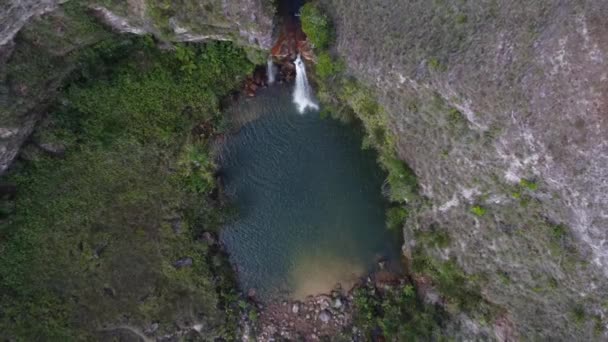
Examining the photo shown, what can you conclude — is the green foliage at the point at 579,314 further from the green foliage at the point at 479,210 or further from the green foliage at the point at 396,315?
the green foliage at the point at 396,315

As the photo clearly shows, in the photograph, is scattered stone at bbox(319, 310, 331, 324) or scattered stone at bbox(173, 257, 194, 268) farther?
scattered stone at bbox(319, 310, 331, 324)

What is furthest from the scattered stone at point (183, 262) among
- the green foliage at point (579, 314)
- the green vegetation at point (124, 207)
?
the green foliage at point (579, 314)

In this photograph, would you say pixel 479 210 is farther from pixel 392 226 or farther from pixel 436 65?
pixel 436 65

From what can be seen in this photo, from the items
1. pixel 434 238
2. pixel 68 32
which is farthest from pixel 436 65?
pixel 68 32

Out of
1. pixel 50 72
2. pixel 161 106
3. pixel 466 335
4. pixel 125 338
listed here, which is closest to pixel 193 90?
pixel 161 106

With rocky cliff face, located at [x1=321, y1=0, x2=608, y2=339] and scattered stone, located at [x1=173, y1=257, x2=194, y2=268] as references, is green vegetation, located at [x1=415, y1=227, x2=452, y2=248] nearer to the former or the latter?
rocky cliff face, located at [x1=321, y1=0, x2=608, y2=339]

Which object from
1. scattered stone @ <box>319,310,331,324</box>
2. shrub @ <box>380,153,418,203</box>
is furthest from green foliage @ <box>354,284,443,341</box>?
shrub @ <box>380,153,418,203</box>
